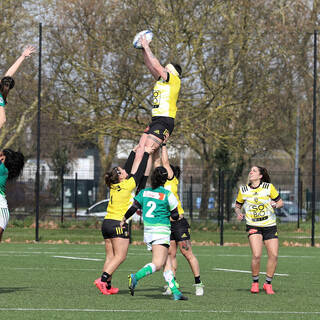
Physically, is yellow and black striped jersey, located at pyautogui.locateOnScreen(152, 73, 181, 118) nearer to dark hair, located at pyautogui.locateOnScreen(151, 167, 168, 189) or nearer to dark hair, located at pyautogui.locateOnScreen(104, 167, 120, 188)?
dark hair, located at pyautogui.locateOnScreen(104, 167, 120, 188)

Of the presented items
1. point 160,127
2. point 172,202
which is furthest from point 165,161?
point 172,202

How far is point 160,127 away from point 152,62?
107 centimetres

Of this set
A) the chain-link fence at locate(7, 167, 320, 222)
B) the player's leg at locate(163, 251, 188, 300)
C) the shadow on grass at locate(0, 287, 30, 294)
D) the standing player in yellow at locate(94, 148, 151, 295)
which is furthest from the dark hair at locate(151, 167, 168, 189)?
the chain-link fence at locate(7, 167, 320, 222)

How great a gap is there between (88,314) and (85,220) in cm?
2153

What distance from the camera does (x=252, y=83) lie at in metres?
32.4

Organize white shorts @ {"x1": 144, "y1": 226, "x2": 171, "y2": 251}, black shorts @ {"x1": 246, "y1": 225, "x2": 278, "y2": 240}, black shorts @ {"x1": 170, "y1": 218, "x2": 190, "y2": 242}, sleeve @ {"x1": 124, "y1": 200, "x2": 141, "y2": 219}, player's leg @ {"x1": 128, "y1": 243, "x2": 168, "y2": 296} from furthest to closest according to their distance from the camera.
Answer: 1. black shorts @ {"x1": 246, "y1": 225, "x2": 278, "y2": 240}
2. black shorts @ {"x1": 170, "y1": 218, "x2": 190, "y2": 242}
3. sleeve @ {"x1": 124, "y1": 200, "x2": 141, "y2": 219}
4. white shorts @ {"x1": 144, "y1": 226, "x2": 171, "y2": 251}
5. player's leg @ {"x1": 128, "y1": 243, "x2": 168, "y2": 296}

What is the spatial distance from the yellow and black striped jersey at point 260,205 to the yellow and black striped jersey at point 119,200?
2024 millimetres

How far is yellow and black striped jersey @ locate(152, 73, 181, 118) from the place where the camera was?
1306 centimetres

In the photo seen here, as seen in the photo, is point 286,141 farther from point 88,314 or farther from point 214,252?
point 88,314

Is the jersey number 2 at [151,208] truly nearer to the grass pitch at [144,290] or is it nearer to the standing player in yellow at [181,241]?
the standing player in yellow at [181,241]

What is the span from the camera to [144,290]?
1246 centimetres

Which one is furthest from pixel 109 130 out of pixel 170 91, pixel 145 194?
pixel 145 194

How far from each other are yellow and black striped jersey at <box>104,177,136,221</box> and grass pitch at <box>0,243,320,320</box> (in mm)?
1158

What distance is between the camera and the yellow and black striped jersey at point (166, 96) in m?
13.1
